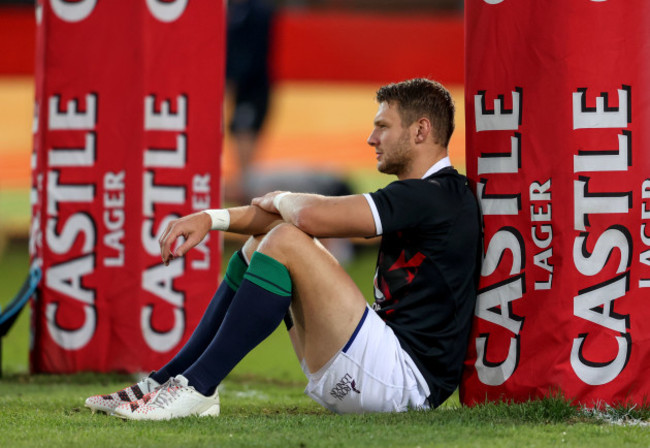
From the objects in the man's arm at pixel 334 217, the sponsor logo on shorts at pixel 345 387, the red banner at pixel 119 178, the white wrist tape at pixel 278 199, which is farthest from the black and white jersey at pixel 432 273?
the red banner at pixel 119 178

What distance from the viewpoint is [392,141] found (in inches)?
143

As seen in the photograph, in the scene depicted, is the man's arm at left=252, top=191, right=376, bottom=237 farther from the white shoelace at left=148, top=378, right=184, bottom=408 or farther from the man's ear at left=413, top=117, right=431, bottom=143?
the white shoelace at left=148, top=378, right=184, bottom=408

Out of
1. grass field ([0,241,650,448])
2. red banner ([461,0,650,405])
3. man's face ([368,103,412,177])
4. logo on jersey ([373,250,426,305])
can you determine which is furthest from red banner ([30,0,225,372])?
red banner ([461,0,650,405])

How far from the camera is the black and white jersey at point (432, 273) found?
3475mm

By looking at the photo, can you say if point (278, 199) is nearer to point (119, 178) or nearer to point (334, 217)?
point (334, 217)

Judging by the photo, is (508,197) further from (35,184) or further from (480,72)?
(35,184)

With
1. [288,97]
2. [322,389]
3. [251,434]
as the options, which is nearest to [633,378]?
[322,389]

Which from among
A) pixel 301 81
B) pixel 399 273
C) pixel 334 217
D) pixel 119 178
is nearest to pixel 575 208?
pixel 399 273

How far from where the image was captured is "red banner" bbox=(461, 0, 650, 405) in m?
3.42

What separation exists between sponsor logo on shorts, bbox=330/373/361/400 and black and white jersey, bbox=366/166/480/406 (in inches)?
8.6

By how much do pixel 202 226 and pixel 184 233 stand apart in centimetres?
7

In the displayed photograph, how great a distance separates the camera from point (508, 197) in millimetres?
3615

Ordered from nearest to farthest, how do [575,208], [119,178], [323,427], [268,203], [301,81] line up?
[323,427]
[575,208]
[268,203]
[119,178]
[301,81]

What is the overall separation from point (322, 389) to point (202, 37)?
258cm
